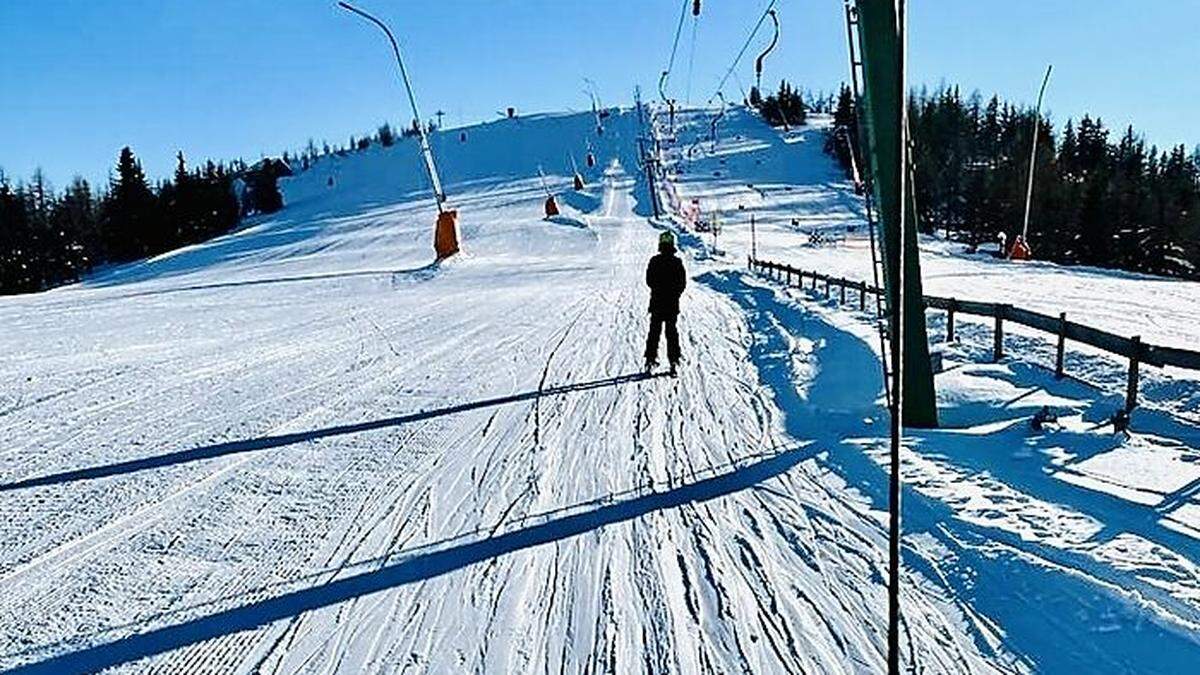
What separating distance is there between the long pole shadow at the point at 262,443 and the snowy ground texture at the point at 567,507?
0.06 m

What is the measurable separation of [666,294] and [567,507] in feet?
16.9

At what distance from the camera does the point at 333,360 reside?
1180 centimetres

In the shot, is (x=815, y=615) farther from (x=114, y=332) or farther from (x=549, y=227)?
(x=549, y=227)

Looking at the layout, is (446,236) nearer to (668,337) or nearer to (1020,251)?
(668,337)

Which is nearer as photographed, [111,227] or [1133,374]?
[1133,374]

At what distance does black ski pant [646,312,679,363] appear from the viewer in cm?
1038

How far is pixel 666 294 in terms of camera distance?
10.5 m

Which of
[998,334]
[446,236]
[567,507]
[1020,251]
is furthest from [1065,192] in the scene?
[567,507]

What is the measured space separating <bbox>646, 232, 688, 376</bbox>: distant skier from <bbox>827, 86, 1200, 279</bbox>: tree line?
44.6m

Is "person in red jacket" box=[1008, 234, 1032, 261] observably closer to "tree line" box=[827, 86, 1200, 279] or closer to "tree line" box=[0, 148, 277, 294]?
"tree line" box=[827, 86, 1200, 279]

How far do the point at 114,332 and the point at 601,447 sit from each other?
1176 cm

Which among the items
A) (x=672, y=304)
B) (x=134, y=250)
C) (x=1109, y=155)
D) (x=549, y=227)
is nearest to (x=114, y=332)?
(x=672, y=304)

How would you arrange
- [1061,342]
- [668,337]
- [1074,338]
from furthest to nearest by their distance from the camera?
1. [668,337]
2. [1061,342]
3. [1074,338]

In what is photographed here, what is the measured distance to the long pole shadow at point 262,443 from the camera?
6.43 meters
